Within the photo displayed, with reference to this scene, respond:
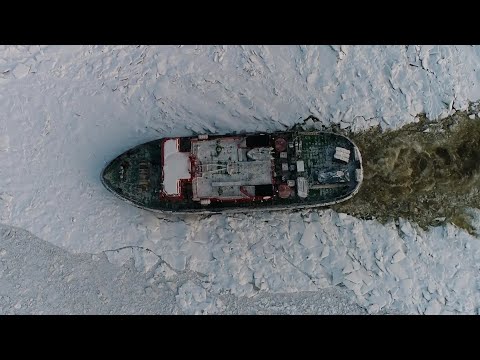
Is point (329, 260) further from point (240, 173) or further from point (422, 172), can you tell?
point (422, 172)

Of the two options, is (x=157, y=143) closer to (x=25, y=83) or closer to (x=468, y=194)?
(x=25, y=83)

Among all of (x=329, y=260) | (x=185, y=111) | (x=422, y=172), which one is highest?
(x=185, y=111)

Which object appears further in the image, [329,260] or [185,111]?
[185,111]

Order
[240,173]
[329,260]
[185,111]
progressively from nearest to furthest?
[240,173], [329,260], [185,111]

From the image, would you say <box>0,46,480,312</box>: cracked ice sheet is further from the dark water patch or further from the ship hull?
the ship hull

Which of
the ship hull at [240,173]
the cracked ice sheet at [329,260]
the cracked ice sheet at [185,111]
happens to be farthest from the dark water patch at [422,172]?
the ship hull at [240,173]

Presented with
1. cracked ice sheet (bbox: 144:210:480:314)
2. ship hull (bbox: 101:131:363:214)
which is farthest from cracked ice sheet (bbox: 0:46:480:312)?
ship hull (bbox: 101:131:363:214)

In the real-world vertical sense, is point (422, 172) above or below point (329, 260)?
above

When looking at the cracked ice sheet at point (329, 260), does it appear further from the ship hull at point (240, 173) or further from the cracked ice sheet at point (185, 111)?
the ship hull at point (240, 173)

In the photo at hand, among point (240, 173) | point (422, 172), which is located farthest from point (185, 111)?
point (422, 172)
